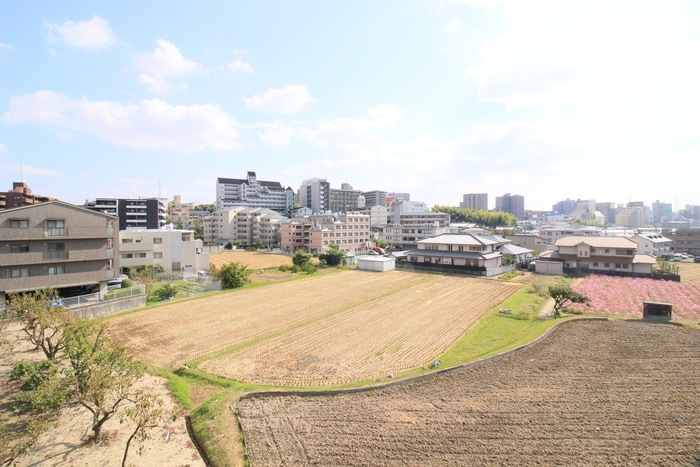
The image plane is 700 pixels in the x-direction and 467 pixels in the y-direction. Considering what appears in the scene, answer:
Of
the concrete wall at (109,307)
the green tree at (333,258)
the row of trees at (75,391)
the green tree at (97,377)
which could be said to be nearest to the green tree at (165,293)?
the concrete wall at (109,307)

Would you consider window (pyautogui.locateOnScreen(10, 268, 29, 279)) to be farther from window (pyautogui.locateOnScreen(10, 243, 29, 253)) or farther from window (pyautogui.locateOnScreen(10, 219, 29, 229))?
window (pyautogui.locateOnScreen(10, 219, 29, 229))

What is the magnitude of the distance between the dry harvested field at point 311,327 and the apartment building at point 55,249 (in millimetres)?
5583

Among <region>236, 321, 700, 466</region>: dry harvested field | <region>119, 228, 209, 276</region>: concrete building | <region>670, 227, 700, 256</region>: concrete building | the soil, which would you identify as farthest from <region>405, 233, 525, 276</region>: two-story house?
<region>670, 227, 700, 256</region>: concrete building

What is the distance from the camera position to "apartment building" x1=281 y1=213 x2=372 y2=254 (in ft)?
194

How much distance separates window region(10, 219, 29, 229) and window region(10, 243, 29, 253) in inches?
42.7

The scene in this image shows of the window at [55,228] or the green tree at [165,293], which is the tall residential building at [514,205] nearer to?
the green tree at [165,293]

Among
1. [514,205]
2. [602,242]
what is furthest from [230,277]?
[514,205]

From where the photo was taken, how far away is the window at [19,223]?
21.0 meters

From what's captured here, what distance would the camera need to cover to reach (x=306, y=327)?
1953 cm

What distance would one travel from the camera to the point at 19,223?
836 inches

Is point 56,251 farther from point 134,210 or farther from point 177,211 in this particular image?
point 177,211

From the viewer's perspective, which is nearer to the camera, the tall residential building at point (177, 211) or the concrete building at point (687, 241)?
the concrete building at point (687, 241)

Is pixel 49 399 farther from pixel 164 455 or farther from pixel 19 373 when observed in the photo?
pixel 19 373

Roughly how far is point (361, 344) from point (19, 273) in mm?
22086
